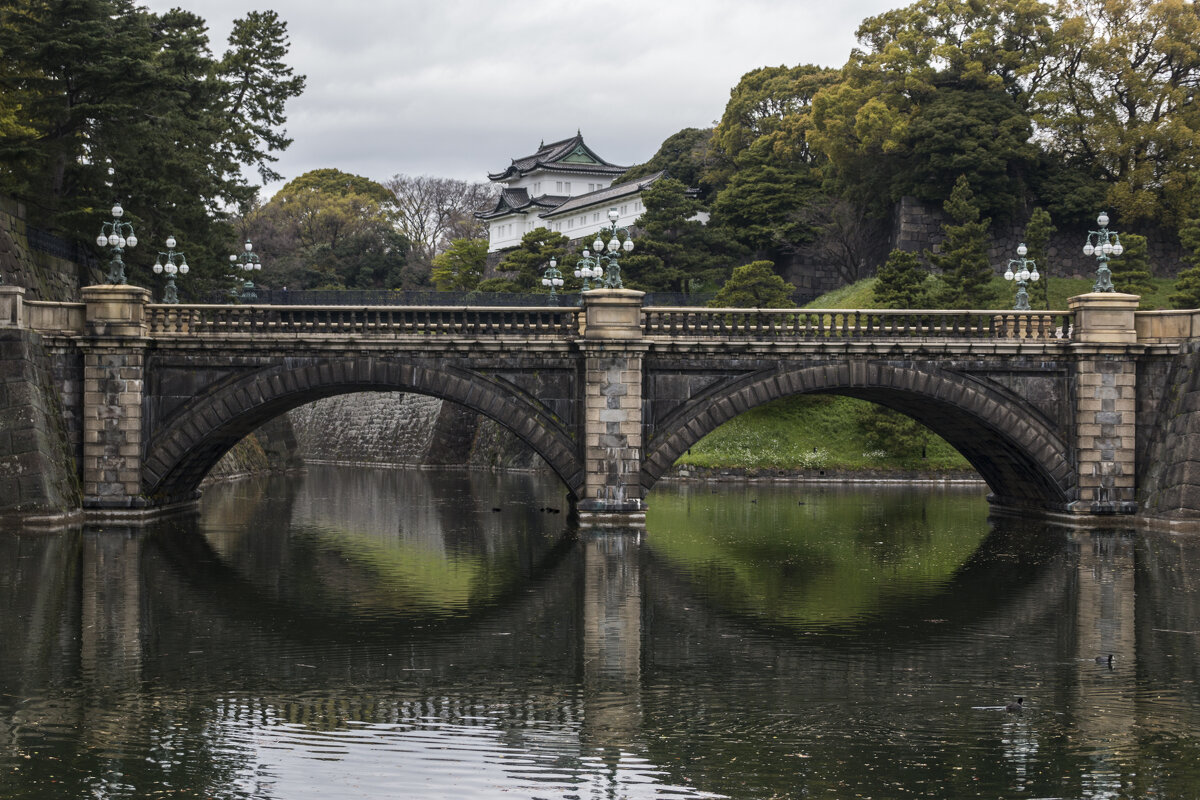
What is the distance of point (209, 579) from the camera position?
27828 mm

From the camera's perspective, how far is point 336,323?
37.8 metres

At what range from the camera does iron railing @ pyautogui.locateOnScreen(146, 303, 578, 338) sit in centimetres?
3759

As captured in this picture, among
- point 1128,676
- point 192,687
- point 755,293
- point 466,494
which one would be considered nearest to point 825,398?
point 755,293

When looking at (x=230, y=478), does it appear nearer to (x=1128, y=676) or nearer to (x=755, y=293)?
(x=755, y=293)

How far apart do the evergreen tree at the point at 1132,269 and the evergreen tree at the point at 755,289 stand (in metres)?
15.7

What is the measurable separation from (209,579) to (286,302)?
54.7ft

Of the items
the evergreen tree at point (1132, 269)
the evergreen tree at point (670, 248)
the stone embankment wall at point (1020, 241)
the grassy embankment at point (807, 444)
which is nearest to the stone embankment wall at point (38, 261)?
the grassy embankment at point (807, 444)

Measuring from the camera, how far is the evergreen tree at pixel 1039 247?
63.6 metres

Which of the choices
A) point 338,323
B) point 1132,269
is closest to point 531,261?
point 1132,269

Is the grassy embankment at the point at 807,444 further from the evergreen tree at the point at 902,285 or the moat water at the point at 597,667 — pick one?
the moat water at the point at 597,667

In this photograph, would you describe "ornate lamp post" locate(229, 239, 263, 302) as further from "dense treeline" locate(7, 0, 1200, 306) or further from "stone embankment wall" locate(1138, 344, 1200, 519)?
"stone embankment wall" locate(1138, 344, 1200, 519)

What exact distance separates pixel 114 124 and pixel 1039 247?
4355 cm

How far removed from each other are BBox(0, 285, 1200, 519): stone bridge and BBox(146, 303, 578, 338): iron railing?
0.23ft

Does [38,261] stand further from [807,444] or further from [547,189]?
[547,189]
